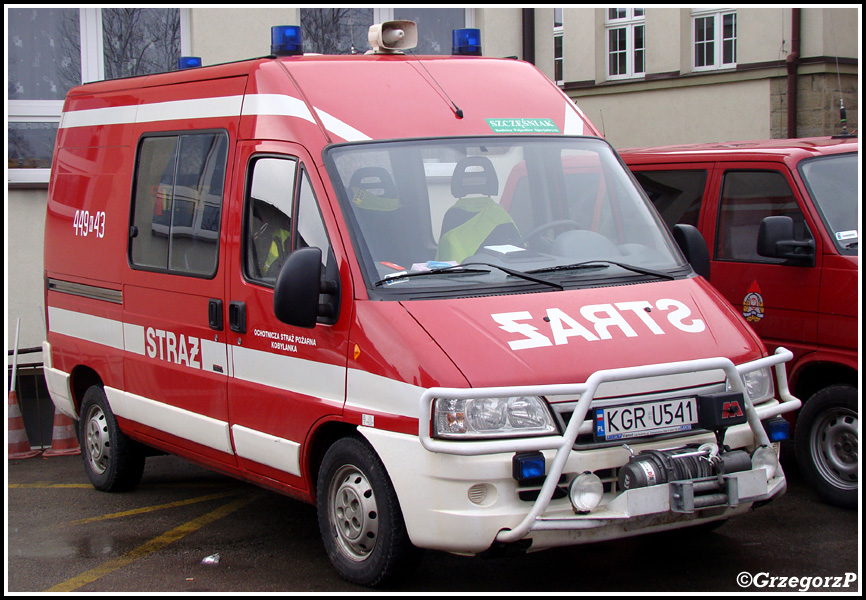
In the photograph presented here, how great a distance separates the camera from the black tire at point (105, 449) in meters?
7.64

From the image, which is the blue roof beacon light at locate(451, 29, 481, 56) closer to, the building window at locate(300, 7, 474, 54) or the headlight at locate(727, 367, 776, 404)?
the headlight at locate(727, 367, 776, 404)

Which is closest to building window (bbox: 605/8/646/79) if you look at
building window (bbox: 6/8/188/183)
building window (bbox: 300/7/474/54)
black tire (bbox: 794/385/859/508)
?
building window (bbox: 300/7/474/54)

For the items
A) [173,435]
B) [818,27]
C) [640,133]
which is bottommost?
[173,435]

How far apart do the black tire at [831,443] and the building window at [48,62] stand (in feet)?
25.6

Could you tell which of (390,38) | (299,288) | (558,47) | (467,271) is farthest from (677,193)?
(558,47)

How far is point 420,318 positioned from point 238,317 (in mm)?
1459

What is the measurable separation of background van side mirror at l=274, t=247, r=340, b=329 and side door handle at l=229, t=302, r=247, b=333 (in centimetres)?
84

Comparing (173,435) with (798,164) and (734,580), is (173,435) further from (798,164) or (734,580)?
(798,164)

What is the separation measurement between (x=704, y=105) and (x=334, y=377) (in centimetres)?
1715

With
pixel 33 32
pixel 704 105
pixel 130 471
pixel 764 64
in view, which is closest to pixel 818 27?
pixel 764 64

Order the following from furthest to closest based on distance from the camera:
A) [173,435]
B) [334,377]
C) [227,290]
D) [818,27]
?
[818,27] → [173,435] → [227,290] → [334,377]

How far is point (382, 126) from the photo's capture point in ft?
18.8

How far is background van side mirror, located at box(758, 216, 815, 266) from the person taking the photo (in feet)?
22.0

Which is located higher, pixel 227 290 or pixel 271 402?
pixel 227 290
